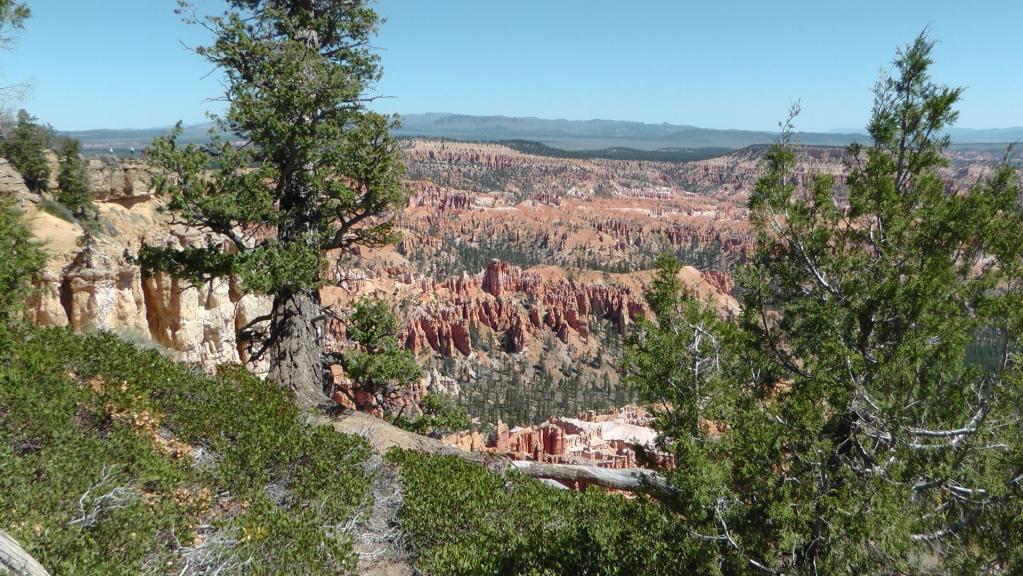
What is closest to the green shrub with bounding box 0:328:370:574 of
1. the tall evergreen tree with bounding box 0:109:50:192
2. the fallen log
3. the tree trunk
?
the fallen log

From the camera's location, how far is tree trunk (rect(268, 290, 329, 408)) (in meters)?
9.72

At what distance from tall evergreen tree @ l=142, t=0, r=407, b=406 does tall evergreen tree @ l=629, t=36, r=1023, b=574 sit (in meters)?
5.20

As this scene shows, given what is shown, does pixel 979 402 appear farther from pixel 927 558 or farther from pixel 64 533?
pixel 64 533

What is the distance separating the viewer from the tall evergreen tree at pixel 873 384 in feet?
14.7

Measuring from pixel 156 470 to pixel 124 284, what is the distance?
12.4m

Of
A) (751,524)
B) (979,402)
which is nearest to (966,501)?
(979,402)

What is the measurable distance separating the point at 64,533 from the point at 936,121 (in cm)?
837

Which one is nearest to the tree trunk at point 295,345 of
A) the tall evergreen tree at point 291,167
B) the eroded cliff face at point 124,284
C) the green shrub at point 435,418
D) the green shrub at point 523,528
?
the tall evergreen tree at point 291,167

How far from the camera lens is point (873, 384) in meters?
5.37

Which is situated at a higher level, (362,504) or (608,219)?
(362,504)

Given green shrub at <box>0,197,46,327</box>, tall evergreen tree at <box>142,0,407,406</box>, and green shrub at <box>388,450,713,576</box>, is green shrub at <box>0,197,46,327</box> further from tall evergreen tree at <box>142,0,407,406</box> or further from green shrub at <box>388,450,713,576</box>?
green shrub at <box>388,450,713,576</box>

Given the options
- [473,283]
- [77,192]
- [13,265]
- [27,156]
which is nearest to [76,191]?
[77,192]

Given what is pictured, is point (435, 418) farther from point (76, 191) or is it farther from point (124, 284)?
point (76, 191)

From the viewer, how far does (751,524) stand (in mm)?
4938
